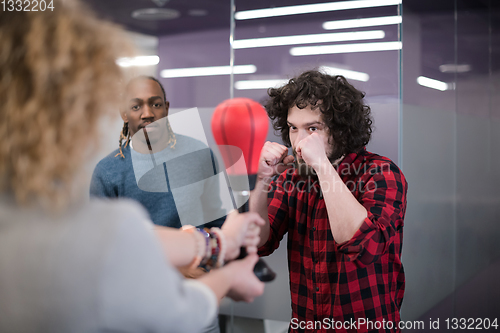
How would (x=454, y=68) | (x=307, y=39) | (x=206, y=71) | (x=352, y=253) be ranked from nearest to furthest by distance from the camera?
(x=352, y=253)
(x=307, y=39)
(x=206, y=71)
(x=454, y=68)

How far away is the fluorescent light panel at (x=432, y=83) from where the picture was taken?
2.53 metres

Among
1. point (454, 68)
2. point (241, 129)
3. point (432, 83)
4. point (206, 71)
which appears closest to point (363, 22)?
point (432, 83)

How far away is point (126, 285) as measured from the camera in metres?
0.64

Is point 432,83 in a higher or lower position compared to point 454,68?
lower

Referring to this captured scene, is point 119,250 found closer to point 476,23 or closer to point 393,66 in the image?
point 393,66

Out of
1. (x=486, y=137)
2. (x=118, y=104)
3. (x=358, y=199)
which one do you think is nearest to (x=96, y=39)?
(x=118, y=104)

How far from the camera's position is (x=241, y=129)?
100cm

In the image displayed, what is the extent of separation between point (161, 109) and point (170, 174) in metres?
0.32

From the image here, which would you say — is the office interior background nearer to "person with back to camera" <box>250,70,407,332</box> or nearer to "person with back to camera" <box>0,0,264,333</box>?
"person with back to camera" <box>250,70,407,332</box>

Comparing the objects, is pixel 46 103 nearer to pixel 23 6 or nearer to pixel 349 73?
pixel 23 6

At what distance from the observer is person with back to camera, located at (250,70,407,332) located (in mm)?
1352

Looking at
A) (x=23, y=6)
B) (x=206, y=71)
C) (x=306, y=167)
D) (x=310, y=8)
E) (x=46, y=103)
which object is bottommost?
(x=306, y=167)

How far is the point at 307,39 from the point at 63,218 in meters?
→ 1.96

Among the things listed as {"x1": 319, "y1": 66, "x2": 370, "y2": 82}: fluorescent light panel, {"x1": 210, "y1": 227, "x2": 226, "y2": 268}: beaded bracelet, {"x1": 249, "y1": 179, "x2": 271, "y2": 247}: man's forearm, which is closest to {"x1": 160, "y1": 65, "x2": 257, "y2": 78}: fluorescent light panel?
{"x1": 319, "y1": 66, "x2": 370, "y2": 82}: fluorescent light panel
